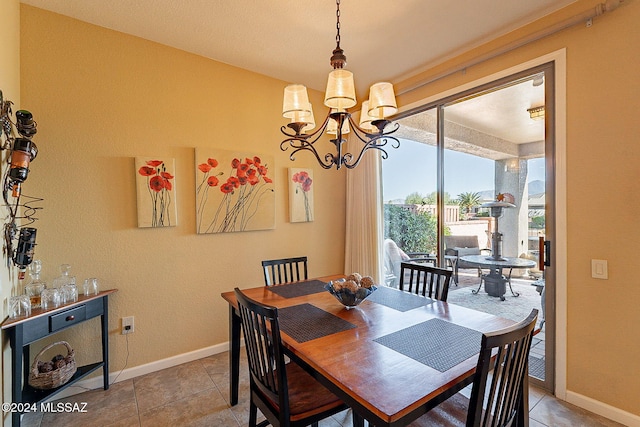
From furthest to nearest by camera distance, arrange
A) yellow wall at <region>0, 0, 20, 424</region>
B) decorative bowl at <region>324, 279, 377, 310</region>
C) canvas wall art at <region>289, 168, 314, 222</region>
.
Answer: canvas wall art at <region>289, 168, 314, 222</region>, decorative bowl at <region>324, 279, 377, 310</region>, yellow wall at <region>0, 0, 20, 424</region>

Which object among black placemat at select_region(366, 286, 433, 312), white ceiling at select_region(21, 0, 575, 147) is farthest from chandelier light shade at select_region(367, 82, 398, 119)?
black placemat at select_region(366, 286, 433, 312)

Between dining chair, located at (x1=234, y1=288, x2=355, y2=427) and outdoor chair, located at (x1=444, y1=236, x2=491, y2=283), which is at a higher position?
outdoor chair, located at (x1=444, y1=236, x2=491, y2=283)

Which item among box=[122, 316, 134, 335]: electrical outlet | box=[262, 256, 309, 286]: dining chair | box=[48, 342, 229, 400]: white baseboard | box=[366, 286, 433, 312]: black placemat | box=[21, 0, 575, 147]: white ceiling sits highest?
box=[21, 0, 575, 147]: white ceiling

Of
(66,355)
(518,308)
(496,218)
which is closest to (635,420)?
(518,308)

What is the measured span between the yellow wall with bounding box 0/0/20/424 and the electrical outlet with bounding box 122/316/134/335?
0.69m

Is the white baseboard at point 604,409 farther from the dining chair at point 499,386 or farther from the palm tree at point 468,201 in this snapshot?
the palm tree at point 468,201

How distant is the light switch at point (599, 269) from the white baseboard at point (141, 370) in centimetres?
306

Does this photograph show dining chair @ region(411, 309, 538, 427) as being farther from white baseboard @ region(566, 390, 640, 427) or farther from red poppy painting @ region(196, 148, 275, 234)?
red poppy painting @ region(196, 148, 275, 234)

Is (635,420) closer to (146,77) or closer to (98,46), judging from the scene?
(146,77)

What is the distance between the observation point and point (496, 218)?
2547 mm

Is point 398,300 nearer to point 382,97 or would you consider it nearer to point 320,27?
point 382,97

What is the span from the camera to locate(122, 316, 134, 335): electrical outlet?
2.39 m

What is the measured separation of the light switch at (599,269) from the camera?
1.88 metres

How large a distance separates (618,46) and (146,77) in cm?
343
